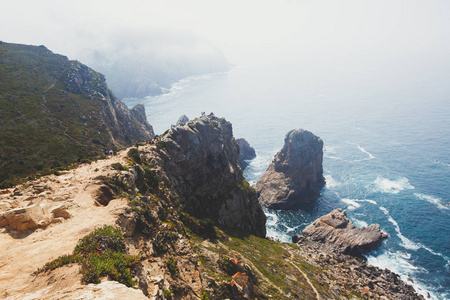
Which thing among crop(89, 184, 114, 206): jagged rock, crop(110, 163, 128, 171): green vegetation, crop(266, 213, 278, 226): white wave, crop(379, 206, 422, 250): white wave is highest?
crop(110, 163, 128, 171): green vegetation

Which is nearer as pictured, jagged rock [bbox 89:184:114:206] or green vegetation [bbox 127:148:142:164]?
jagged rock [bbox 89:184:114:206]

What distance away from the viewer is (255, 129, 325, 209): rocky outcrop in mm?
117812

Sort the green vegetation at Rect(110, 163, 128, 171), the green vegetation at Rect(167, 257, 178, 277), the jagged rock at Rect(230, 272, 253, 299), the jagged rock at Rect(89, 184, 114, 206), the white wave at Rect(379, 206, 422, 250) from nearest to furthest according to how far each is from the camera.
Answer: the green vegetation at Rect(167, 257, 178, 277)
the jagged rock at Rect(230, 272, 253, 299)
the jagged rock at Rect(89, 184, 114, 206)
the green vegetation at Rect(110, 163, 128, 171)
the white wave at Rect(379, 206, 422, 250)

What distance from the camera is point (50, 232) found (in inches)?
790

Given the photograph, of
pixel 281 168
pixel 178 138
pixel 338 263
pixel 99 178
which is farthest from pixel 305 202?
pixel 99 178

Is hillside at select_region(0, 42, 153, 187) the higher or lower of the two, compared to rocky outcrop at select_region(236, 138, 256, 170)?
higher

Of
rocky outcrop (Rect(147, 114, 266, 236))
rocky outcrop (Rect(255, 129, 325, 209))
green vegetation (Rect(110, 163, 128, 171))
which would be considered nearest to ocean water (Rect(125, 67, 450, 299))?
rocky outcrop (Rect(255, 129, 325, 209))

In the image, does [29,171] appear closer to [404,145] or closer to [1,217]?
[1,217]

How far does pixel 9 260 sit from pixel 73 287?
7.95 meters

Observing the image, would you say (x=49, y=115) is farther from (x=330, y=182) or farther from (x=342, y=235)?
(x=330, y=182)

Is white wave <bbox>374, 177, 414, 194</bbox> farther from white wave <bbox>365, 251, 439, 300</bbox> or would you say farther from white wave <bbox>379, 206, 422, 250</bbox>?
white wave <bbox>365, 251, 439, 300</bbox>

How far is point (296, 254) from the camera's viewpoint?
75000 mm

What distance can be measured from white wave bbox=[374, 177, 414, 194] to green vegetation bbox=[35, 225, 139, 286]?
128303 mm

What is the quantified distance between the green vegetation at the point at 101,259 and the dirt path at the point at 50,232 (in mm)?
1313
